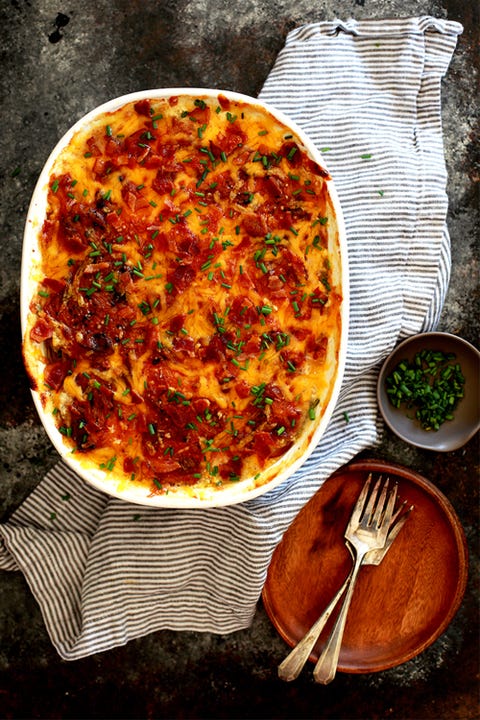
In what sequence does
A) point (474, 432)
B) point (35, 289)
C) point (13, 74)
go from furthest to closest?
point (13, 74) < point (474, 432) < point (35, 289)

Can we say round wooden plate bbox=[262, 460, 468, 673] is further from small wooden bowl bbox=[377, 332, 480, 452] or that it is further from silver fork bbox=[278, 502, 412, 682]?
small wooden bowl bbox=[377, 332, 480, 452]

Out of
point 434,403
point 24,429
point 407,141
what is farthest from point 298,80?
point 24,429

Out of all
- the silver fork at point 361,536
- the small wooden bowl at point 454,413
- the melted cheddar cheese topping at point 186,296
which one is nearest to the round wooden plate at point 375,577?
the silver fork at point 361,536

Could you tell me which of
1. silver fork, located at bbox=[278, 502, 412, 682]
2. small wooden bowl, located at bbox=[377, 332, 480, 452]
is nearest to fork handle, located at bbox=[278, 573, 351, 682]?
silver fork, located at bbox=[278, 502, 412, 682]

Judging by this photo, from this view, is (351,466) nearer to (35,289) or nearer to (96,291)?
(96,291)

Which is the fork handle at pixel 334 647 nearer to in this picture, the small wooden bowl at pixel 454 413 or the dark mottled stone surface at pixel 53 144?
the dark mottled stone surface at pixel 53 144

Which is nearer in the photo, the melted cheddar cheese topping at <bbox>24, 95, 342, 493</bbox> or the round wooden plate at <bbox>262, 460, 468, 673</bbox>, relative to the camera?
the melted cheddar cheese topping at <bbox>24, 95, 342, 493</bbox>
